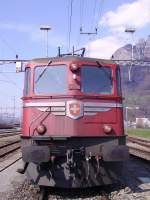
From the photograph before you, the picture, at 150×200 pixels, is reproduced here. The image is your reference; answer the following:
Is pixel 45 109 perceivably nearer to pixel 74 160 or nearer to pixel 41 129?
pixel 41 129

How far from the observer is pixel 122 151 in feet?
34.1

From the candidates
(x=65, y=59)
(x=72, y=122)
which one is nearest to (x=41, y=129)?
(x=72, y=122)

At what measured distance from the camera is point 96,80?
36.4 ft

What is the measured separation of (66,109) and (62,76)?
31.1 inches

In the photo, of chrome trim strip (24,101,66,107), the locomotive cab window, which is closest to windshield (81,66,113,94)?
chrome trim strip (24,101,66,107)

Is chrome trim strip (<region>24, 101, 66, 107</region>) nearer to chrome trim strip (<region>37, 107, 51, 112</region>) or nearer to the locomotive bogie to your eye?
chrome trim strip (<region>37, 107, 51, 112</region>)

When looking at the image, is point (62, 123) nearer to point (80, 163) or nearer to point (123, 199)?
point (80, 163)

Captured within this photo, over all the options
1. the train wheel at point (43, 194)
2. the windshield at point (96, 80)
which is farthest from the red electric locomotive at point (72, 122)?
the train wheel at point (43, 194)

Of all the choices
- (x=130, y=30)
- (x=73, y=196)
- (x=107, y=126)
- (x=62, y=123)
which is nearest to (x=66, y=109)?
(x=62, y=123)

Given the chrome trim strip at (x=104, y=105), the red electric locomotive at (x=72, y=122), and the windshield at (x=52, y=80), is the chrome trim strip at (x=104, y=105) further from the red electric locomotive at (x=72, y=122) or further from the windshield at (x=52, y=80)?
the windshield at (x=52, y=80)

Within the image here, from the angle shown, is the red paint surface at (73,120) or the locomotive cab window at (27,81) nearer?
the red paint surface at (73,120)

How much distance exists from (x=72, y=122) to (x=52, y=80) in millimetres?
1113

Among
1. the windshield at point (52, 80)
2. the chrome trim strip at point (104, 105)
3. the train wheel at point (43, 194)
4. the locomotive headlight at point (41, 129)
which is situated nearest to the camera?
the train wheel at point (43, 194)

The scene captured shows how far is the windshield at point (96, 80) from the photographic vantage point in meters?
11.0
